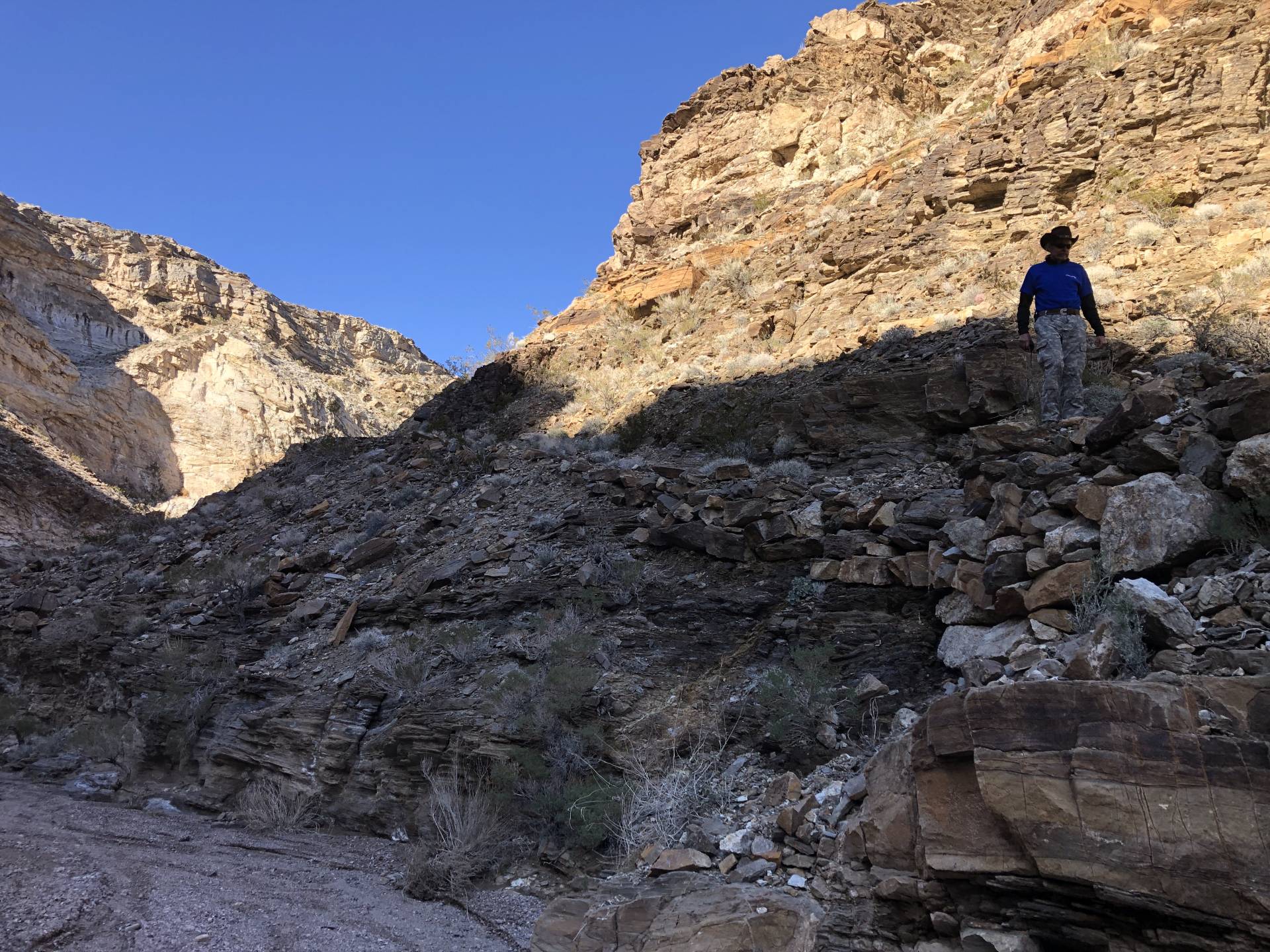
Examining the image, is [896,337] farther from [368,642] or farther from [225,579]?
[225,579]

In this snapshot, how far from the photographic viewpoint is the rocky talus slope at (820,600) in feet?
11.2

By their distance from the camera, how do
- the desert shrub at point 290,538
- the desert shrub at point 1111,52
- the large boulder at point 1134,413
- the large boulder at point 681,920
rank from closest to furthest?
the large boulder at point 681,920 → the large boulder at point 1134,413 → the desert shrub at point 290,538 → the desert shrub at point 1111,52

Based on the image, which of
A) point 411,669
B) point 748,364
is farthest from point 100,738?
point 748,364

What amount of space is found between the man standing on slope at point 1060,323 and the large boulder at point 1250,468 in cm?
239

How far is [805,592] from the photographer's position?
21.2ft

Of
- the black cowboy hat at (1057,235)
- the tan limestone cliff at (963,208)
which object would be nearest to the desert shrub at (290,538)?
the tan limestone cliff at (963,208)

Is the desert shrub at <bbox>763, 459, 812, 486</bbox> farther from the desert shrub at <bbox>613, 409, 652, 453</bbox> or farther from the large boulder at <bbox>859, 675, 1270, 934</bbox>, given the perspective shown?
the large boulder at <bbox>859, 675, 1270, 934</bbox>

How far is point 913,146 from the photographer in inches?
634

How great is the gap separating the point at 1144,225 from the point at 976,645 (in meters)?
8.56

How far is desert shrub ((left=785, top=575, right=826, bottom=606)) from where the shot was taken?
Answer: 6.42m

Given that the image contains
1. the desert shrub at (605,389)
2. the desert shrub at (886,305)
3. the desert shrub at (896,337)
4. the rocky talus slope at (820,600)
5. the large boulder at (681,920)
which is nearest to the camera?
the rocky talus slope at (820,600)

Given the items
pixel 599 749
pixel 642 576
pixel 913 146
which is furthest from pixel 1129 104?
pixel 599 749

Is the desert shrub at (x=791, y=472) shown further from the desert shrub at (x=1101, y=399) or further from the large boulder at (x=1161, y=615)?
the large boulder at (x=1161, y=615)

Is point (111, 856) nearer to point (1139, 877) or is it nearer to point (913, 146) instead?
point (1139, 877)
